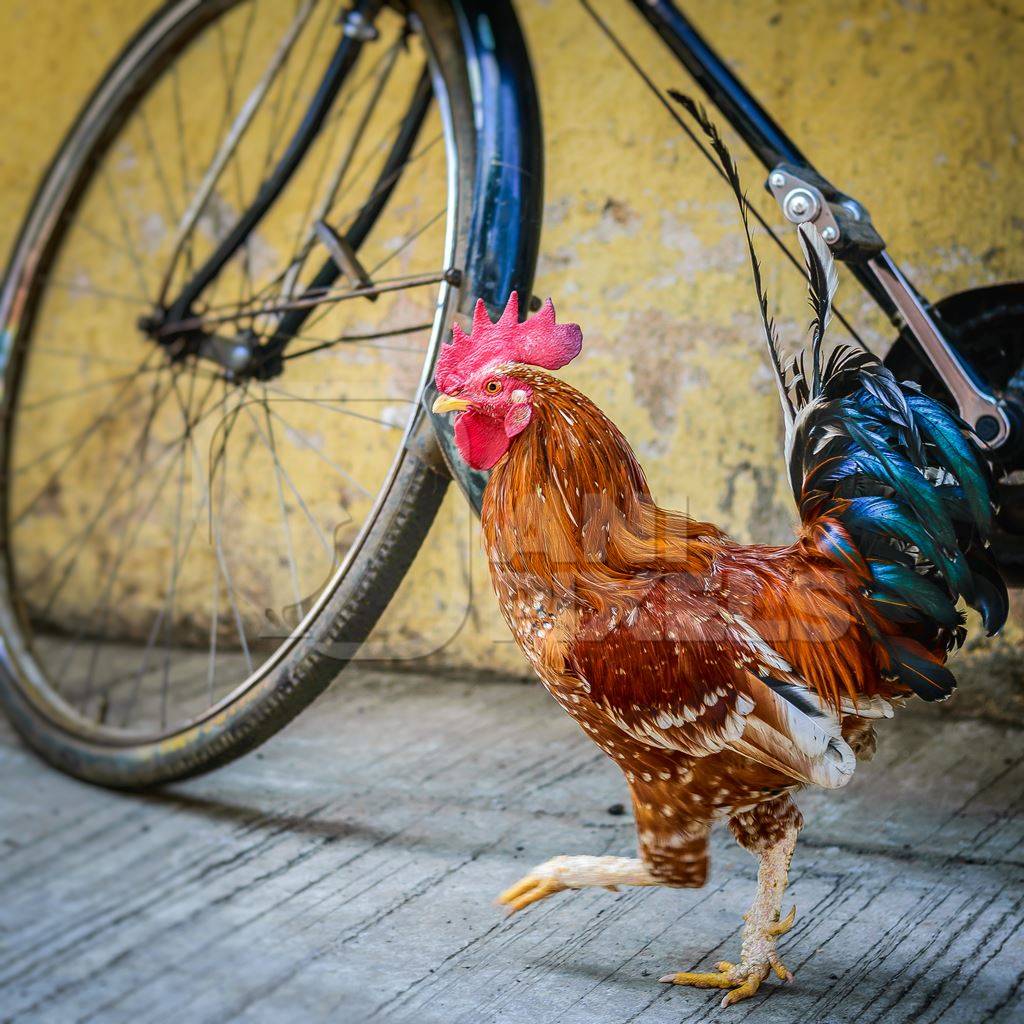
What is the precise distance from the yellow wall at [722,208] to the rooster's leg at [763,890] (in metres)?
0.77

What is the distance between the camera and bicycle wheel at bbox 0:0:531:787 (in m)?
1.89

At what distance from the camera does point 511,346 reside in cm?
142

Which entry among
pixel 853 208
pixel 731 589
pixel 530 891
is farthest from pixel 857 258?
pixel 530 891

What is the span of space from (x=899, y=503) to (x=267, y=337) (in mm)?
1184

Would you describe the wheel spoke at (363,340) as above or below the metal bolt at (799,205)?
Result: above

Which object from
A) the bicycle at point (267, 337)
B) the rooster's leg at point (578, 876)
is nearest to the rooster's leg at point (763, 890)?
the rooster's leg at point (578, 876)

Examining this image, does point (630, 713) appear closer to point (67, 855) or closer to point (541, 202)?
point (541, 202)

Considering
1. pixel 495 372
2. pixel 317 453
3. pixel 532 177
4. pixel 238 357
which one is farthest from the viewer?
pixel 317 453

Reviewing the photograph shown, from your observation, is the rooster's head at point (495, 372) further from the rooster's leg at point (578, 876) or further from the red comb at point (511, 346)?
the rooster's leg at point (578, 876)

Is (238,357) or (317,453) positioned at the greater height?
(238,357)

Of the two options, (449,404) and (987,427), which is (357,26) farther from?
(987,427)

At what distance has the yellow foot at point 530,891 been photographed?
1448 millimetres

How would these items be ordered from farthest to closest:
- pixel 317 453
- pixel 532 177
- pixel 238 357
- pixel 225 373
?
pixel 317 453 < pixel 225 373 < pixel 238 357 < pixel 532 177

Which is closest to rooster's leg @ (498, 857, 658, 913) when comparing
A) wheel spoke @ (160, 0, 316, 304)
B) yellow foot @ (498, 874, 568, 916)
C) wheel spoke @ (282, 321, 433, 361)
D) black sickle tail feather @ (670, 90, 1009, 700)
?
yellow foot @ (498, 874, 568, 916)
